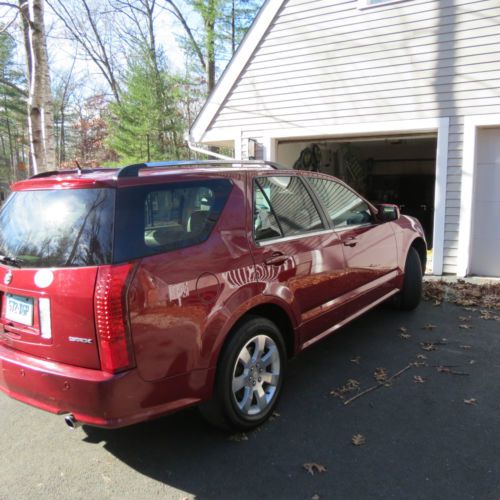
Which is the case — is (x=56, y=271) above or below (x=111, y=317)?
above

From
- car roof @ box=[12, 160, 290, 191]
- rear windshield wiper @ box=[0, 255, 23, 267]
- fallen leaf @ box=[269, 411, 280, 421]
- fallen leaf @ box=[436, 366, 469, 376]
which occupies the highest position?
car roof @ box=[12, 160, 290, 191]

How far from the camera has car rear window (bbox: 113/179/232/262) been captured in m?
2.30

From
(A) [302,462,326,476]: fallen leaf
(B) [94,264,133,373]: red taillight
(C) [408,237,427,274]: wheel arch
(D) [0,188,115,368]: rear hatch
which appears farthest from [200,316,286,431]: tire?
(C) [408,237,427,274]: wheel arch

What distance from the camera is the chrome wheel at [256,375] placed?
287cm

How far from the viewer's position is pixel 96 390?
220 cm

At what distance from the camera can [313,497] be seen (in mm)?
2354

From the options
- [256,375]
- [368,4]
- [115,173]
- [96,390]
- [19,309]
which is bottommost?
[256,375]

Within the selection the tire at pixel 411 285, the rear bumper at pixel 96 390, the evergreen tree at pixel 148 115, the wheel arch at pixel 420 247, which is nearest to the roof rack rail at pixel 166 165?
the rear bumper at pixel 96 390

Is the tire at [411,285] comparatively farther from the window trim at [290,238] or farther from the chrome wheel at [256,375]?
the chrome wheel at [256,375]

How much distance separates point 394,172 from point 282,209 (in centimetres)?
1253

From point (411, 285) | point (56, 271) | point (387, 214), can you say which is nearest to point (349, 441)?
point (56, 271)

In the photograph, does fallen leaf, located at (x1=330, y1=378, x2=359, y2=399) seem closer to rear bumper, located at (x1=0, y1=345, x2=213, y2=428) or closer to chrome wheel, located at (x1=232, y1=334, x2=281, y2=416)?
chrome wheel, located at (x1=232, y1=334, x2=281, y2=416)

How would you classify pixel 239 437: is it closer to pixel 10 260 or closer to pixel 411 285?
pixel 10 260

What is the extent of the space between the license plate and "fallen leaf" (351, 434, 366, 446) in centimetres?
206
